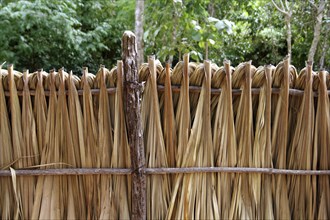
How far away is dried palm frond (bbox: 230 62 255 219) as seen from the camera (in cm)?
178

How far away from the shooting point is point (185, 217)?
1.79 meters

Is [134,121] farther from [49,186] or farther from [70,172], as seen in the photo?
[49,186]

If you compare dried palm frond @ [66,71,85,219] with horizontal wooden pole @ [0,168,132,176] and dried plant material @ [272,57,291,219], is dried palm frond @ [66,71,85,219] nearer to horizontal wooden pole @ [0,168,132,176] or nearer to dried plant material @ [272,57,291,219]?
horizontal wooden pole @ [0,168,132,176]

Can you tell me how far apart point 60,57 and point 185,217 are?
4912mm

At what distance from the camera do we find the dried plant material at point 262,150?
1.79 meters

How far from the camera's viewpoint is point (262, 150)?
5.96 feet

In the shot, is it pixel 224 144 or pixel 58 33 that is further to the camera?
pixel 58 33

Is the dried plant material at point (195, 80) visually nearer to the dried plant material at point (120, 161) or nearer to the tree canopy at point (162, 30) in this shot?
the dried plant material at point (120, 161)

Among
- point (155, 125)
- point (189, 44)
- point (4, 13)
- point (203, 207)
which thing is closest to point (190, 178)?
A: point (203, 207)

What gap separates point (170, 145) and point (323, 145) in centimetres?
76

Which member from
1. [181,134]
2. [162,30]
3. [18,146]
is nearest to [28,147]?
[18,146]

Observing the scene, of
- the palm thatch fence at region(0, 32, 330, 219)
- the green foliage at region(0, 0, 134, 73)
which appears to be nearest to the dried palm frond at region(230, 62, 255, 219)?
the palm thatch fence at region(0, 32, 330, 219)

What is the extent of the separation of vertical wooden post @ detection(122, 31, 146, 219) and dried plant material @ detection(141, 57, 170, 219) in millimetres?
54

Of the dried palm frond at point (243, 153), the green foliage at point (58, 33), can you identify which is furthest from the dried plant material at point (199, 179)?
the green foliage at point (58, 33)
